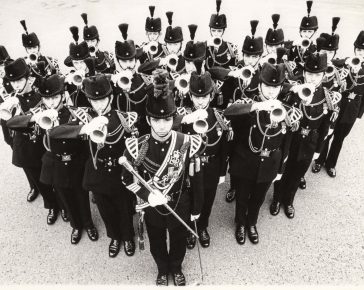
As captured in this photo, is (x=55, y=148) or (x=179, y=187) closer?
(x=179, y=187)

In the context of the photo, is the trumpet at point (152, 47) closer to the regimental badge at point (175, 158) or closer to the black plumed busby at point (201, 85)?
the black plumed busby at point (201, 85)

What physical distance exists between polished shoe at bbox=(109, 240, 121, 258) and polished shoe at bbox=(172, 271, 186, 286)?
2.41 ft

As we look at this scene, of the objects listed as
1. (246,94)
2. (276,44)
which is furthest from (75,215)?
(276,44)

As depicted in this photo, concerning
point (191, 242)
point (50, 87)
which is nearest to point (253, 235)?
point (191, 242)

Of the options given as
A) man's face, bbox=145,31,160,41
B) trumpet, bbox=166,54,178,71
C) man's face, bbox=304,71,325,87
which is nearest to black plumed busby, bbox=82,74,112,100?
trumpet, bbox=166,54,178,71

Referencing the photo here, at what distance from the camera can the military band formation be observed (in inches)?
117

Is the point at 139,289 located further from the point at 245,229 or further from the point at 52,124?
the point at 245,229

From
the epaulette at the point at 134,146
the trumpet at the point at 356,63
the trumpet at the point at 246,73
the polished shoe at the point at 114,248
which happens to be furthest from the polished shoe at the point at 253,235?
the trumpet at the point at 356,63

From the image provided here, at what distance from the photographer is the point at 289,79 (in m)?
4.35

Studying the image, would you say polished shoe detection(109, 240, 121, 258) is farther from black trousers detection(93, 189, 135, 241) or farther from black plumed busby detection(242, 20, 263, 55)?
black plumed busby detection(242, 20, 263, 55)

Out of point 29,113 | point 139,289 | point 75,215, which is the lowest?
point 75,215

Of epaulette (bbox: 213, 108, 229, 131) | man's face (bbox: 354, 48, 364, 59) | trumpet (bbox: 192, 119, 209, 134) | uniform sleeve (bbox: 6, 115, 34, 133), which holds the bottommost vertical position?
epaulette (bbox: 213, 108, 229, 131)

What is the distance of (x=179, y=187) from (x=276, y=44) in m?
2.90

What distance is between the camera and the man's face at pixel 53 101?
3.33 m
